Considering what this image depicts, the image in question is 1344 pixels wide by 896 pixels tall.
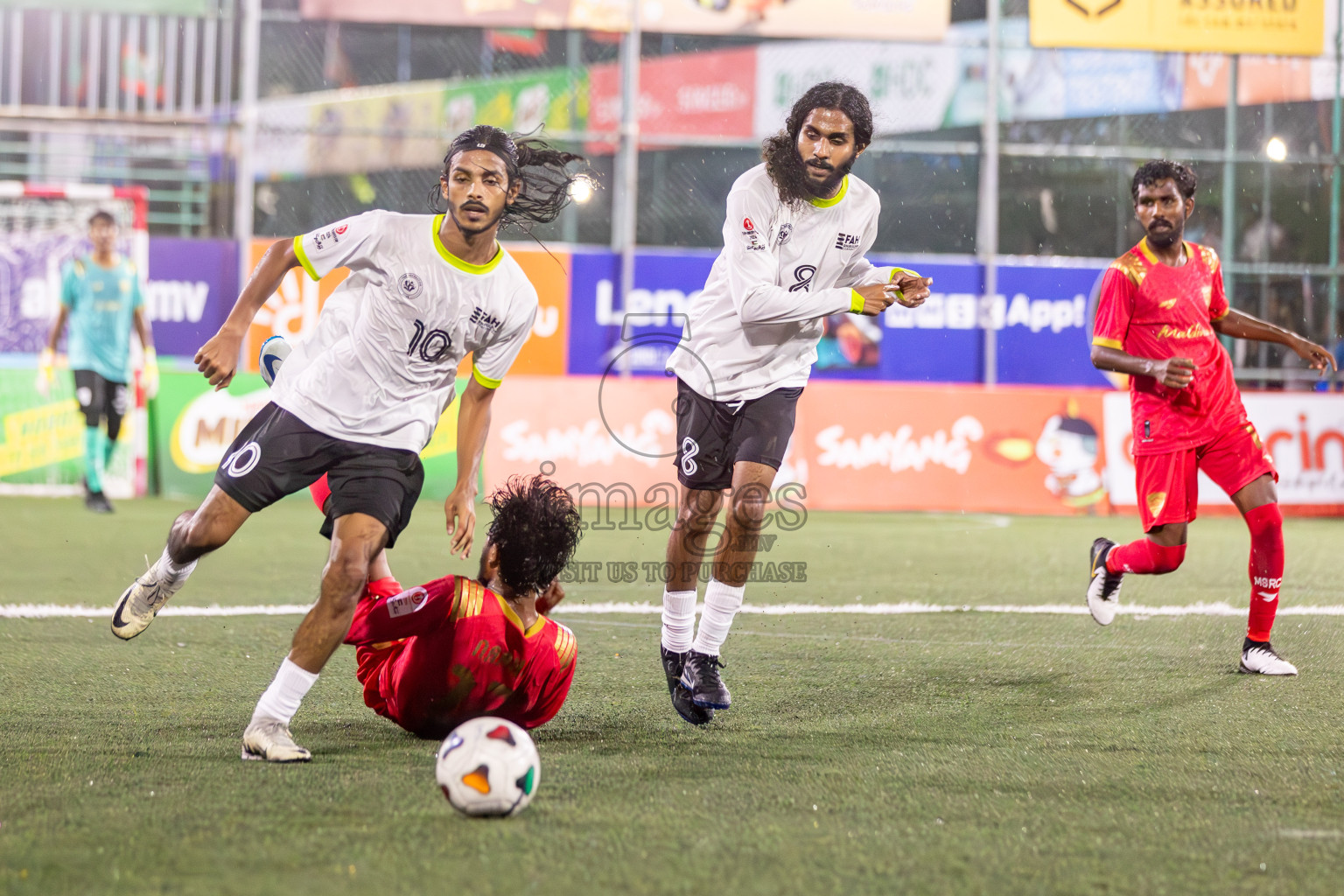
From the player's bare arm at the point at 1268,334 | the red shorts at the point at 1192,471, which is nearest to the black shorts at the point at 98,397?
the red shorts at the point at 1192,471

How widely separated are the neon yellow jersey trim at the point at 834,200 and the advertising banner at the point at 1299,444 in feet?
27.5

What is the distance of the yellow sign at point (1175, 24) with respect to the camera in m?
15.4

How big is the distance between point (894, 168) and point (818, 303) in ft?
39.2

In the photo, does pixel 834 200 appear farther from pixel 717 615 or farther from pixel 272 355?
pixel 272 355

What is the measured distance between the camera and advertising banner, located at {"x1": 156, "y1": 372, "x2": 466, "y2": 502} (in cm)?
1220

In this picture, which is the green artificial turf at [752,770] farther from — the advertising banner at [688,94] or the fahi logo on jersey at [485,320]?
the advertising banner at [688,94]

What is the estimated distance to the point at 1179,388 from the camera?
5.33m

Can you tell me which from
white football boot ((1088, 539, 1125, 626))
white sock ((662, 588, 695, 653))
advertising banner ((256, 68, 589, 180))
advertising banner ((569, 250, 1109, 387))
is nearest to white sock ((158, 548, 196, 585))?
white sock ((662, 588, 695, 653))

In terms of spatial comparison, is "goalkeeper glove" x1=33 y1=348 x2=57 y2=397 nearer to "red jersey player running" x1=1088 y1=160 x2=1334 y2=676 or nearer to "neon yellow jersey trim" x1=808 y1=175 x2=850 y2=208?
"neon yellow jersey trim" x1=808 y1=175 x2=850 y2=208

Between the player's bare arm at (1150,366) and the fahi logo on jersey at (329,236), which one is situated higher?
the fahi logo on jersey at (329,236)

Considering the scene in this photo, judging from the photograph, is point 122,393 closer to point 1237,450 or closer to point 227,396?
point 227,396

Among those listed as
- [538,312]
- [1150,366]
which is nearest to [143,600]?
[1150,366]

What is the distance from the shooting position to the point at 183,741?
383cm

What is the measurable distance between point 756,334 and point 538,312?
9623mm
